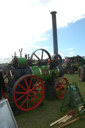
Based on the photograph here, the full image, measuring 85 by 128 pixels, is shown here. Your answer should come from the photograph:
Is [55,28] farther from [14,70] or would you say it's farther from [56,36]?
[14,70]

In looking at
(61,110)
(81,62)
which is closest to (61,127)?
(61,110)

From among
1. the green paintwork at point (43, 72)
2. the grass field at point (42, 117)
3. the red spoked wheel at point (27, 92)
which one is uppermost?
the green paintwork at point (43, 72)

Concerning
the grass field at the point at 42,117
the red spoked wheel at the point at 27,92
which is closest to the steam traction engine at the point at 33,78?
the red spoked wheel at the point at 27,92

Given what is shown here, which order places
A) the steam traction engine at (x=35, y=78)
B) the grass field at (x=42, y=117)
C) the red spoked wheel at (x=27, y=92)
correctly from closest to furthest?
the grass field at (x=42, y=117), the red spoked wheel at (x=27, y=92), the steam traction engine at (x=35, y=78)

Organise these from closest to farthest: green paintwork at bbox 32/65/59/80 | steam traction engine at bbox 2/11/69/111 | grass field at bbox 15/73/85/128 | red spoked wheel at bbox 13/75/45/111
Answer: grass field at bbox 15/73/85/128 → red spoked wheel at bbox 13/75/45/111 → steam traction engine at bbox 2/11/69/111 → green paintwork at bbox 32/65/59/80

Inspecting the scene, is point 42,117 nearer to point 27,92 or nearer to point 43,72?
point 27,92

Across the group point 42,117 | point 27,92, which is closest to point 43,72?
point 27,92

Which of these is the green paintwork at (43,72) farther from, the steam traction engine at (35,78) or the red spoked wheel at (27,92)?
the red spoked wheel at (27,92)

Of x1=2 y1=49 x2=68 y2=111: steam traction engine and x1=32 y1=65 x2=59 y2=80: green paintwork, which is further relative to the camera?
x1=32 y1=65 x2=59 y2=80: green paintwork

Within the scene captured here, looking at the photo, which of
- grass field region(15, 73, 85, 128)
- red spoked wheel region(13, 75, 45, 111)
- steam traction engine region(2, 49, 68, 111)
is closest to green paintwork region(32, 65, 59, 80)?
steam traction engine region(2, 49, 68, 111)

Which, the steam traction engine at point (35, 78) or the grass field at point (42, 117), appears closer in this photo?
the grass field at point (42, 117)

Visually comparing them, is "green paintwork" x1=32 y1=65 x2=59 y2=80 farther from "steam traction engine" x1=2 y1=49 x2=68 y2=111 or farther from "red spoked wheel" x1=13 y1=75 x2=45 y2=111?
"red spoked wheel" x1=13 y1=75 x2=45 y2=111

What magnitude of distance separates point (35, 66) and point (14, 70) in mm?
943

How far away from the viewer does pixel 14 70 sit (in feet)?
14.4
